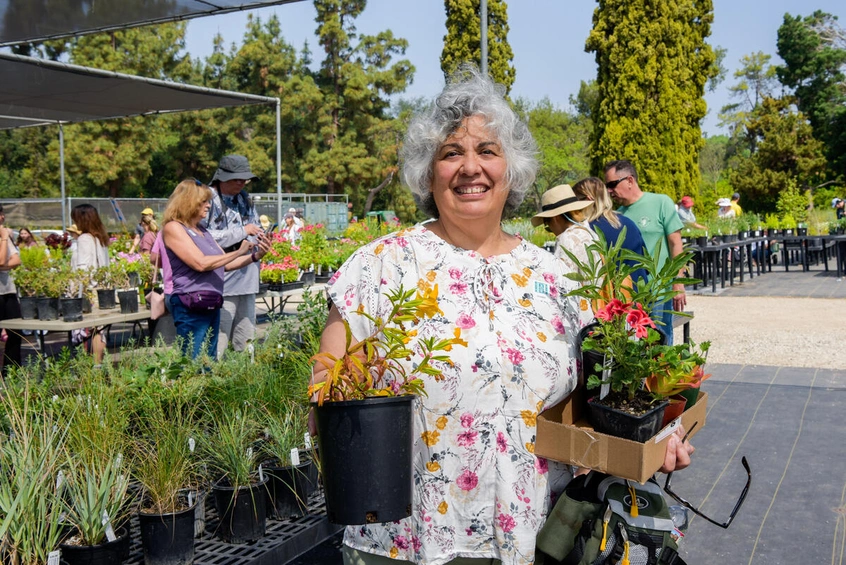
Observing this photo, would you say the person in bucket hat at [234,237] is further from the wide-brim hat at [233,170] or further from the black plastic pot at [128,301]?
the black plastic pot at [128,301]

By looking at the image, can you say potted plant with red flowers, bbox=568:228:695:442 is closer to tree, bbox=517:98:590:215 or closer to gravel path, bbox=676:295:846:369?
gravel path, bbox=676:295:846:369

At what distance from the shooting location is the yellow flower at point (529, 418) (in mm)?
1725

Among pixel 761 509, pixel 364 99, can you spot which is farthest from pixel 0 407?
pixel 364 99

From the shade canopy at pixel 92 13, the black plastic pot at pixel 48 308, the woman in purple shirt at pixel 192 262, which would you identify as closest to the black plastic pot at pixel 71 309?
the black plastic pot at pixel 48 308

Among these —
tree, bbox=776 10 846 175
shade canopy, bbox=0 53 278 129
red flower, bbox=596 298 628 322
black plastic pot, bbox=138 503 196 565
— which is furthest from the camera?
tree, bbox=776 10 846 175

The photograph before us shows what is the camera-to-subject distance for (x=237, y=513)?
2.94 meters

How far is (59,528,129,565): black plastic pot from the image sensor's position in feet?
8.12

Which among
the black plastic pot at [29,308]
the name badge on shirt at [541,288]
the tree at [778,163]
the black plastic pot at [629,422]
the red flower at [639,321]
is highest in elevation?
the tree at [778,163]

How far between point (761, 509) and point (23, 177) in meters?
38.2

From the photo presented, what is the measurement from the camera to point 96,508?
250cm

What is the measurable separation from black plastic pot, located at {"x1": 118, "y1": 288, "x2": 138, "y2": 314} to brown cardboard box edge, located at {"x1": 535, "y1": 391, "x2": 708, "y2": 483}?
5.28 m

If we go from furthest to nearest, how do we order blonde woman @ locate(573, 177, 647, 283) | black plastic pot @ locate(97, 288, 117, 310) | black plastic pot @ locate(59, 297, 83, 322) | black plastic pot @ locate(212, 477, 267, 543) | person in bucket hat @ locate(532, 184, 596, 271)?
black plastic pot @ locate(97, 288, 117, 310), black plastic pot @ locate(59, 297, 83, 322), blonde woman @ locate(573, 177, 647, 283), person in bucket hat @ locate(532, 184, 596, 271), black plastic pot @ locate(212, 477, 267, 543)

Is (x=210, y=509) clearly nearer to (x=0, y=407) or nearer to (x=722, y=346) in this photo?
(x=0, y=407)

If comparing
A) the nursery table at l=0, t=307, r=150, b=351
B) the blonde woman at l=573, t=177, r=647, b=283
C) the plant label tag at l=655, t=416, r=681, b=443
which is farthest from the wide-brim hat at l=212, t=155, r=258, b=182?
the plant label tag at l=655, t=416, r=681, b=443
